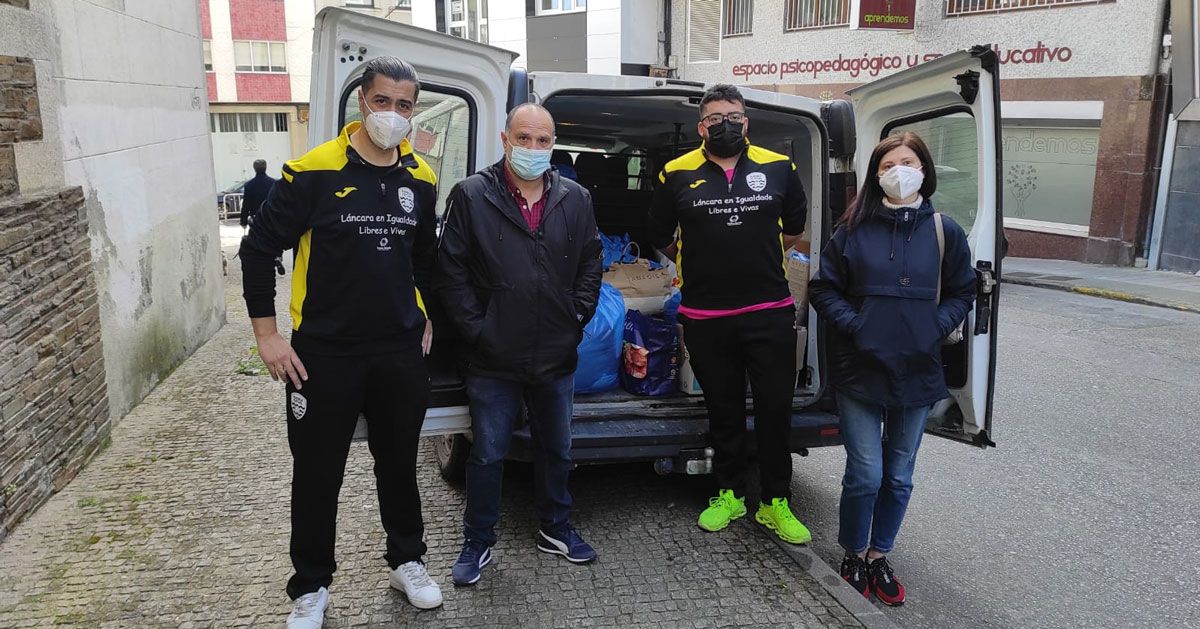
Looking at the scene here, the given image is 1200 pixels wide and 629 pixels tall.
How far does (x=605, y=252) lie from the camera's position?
19.1 feet

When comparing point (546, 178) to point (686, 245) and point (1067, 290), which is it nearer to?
point (686, 245)

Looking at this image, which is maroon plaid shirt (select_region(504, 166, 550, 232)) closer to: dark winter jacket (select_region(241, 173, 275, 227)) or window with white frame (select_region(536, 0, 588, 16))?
dark winter jacket (select_region(241, 173, 275, 227))

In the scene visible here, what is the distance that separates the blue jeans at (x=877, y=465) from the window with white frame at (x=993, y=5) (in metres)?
13.0

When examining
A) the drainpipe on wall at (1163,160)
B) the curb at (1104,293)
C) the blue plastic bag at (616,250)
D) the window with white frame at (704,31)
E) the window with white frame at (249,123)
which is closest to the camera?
the blue plastic bag at (616,250)

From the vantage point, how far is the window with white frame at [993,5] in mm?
13781

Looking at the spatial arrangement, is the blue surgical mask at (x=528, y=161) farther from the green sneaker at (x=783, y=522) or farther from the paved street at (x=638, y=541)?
the green sneaker at (x=783, y=522)

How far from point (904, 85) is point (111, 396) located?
5076 millimetres

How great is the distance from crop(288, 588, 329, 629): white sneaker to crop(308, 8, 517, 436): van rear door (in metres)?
0.77

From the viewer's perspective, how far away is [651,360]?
438 cm

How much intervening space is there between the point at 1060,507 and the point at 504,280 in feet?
11.1

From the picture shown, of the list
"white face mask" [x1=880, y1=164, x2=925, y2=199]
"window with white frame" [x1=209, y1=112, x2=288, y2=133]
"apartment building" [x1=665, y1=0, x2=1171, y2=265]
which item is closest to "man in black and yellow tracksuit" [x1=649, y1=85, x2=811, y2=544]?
"white face mask" [x1=880, y1=164, x2=925, y2=199]

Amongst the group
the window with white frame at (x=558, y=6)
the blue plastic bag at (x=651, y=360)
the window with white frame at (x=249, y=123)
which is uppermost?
the window with white frame at (x=558, y=6)

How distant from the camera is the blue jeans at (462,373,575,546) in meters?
3.47

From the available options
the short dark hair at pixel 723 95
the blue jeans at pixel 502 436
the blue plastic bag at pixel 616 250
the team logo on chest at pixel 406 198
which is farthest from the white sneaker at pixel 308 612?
the blue plastic bag at pixel 616 250
